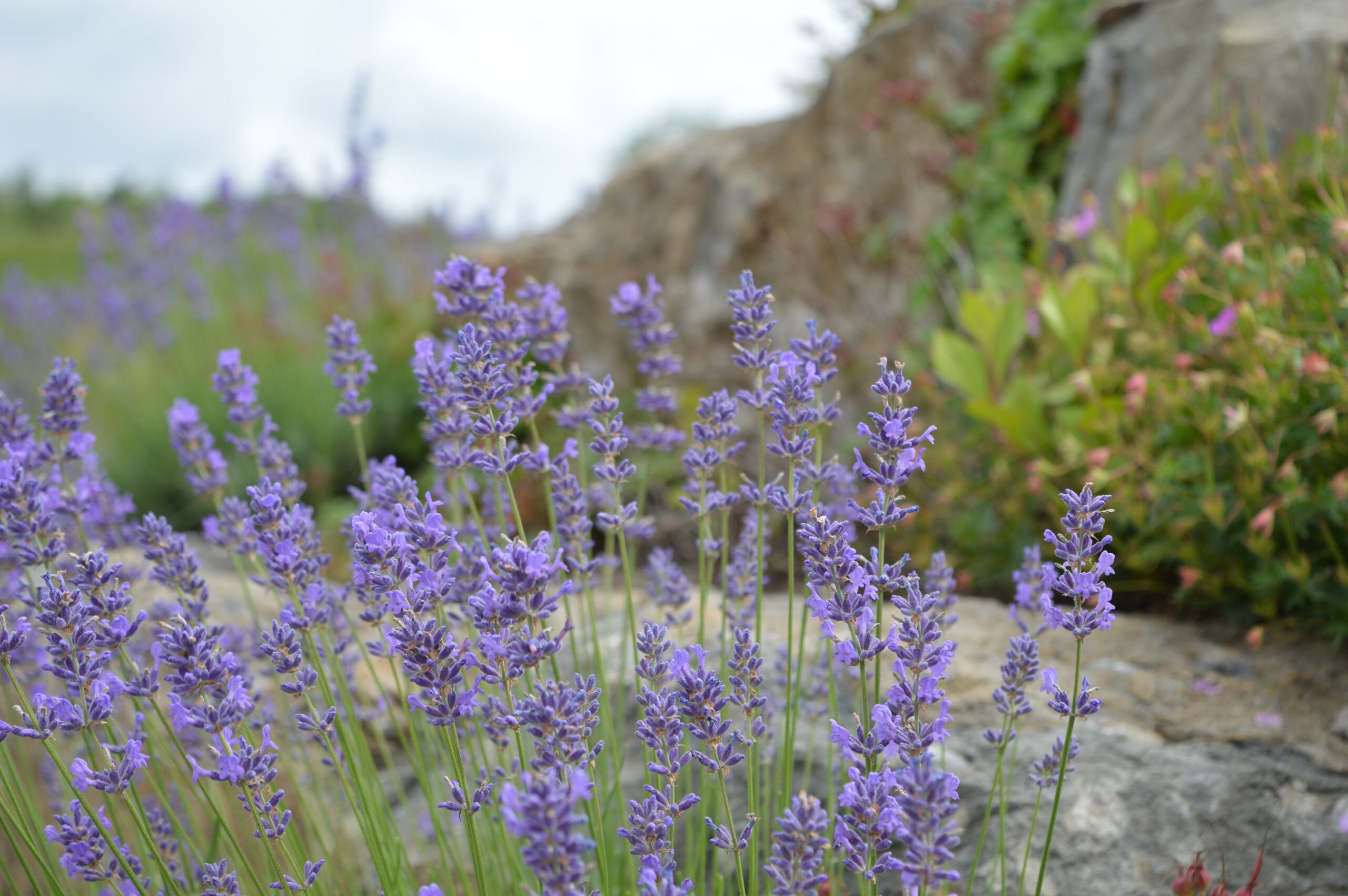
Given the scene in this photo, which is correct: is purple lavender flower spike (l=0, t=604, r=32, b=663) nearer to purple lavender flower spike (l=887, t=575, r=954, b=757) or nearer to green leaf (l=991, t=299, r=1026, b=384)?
purple lavender flower spike (l=887, t=575, r=954, b=757)

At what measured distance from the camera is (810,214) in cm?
596

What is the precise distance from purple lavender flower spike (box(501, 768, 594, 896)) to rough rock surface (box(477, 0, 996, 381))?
161 inches

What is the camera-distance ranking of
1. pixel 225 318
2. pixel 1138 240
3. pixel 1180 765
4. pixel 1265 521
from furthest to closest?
pixel 225 318 → pixel 1138 240 → pixel 1265 521 → pixel 1180 765

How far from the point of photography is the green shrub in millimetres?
2820

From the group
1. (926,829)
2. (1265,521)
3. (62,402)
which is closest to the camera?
(926,829)

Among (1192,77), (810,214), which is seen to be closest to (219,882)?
(1192,77)

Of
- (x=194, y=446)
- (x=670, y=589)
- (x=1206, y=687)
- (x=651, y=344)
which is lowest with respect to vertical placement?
(x=1206, y=687)

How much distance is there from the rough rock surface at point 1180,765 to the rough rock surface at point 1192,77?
2.26 meters

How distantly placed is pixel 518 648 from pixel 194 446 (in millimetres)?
1305

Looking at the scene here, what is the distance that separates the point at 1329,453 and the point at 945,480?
151 centimetres

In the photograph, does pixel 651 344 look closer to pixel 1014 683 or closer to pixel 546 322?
pixel 546 322

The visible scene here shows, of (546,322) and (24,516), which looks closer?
(24,516)

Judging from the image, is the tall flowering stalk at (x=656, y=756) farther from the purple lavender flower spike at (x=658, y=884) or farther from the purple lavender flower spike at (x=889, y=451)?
the purple lavender flower spike at (x=889, y=451)

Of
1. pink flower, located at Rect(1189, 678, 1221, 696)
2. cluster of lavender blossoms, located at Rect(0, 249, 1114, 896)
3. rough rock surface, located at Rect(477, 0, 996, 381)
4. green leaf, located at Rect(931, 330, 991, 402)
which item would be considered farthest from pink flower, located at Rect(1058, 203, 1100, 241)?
cluster of lavender blossoms, located at Rect(0, 249, 1114, 896)
